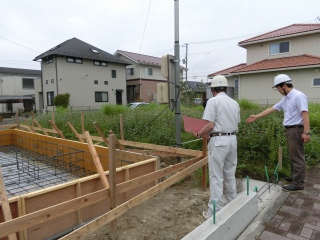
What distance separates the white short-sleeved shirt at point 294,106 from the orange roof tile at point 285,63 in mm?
13019

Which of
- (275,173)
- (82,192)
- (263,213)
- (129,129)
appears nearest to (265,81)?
(129,129)

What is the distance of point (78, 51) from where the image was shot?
904 inches

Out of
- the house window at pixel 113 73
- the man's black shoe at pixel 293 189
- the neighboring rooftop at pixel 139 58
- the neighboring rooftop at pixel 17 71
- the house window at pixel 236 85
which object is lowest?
the man's black shoe at pixel 293 189

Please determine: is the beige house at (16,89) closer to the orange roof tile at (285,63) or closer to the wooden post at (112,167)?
the orange roof tile at (285,63)

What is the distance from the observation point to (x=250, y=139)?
16.4 ft

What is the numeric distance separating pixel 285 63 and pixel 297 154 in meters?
14.3

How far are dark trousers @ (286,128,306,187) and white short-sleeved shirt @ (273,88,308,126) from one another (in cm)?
13

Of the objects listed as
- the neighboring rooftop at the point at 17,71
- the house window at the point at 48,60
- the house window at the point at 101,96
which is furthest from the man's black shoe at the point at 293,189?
the neighboring rooftop at the point at 17,71

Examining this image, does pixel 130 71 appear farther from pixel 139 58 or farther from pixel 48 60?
pixel 48 60

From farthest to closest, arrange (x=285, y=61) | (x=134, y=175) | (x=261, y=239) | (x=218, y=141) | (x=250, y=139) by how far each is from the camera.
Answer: (x=285, y=61) < (x=250, y=139) < (x=134, y=175) < (x=218, y=141) < (x=261, y=239)

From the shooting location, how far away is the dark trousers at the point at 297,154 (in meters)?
3.58

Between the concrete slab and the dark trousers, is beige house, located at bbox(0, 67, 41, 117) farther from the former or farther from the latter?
the concrete slab

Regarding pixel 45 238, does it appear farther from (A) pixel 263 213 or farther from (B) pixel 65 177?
(A) pixel 263 213

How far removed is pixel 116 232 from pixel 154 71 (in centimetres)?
2891
